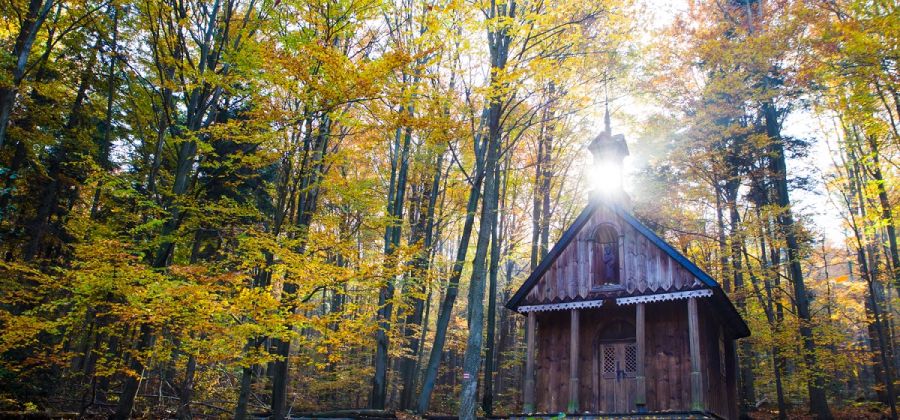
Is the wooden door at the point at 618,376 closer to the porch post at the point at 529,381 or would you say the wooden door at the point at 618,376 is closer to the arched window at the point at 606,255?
the arched window at the point at 606,255

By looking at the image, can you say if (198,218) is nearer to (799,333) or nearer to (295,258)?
(295,258)

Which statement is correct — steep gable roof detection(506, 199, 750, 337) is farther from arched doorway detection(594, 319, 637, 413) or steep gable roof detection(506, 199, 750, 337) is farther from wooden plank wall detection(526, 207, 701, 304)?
arched doorway detection(594, 319, 637, 413)

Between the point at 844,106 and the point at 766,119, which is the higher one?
the point at 766,119

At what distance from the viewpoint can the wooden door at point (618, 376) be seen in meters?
14.6

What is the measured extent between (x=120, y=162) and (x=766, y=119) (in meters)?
27.6

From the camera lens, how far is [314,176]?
1720 centimetres

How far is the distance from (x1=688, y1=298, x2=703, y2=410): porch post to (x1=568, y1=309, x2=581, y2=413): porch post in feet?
9.32

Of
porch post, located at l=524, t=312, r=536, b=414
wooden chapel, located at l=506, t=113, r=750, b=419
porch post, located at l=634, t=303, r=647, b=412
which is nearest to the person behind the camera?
porch post, located at l=634, t=303, r=647, b=412

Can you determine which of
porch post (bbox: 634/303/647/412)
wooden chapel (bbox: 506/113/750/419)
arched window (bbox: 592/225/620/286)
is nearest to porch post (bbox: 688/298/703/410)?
wooden chapel (bbox: 506/113/750/419)

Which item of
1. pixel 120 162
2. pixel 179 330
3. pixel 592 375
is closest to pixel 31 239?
pixel 120 162

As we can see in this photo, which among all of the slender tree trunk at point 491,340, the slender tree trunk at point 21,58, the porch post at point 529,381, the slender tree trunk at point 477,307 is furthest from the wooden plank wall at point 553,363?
the slender tree trunk at point 21,58

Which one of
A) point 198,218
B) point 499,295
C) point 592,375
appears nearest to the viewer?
point 592,375

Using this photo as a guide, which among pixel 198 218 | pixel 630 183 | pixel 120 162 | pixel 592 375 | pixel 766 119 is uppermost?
pixel 766 119

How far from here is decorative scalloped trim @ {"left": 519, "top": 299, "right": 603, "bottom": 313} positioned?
14641mm
